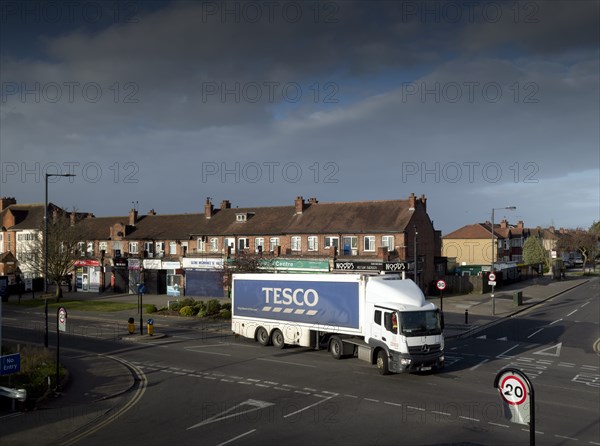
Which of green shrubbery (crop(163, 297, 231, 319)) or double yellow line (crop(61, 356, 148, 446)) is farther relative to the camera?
green shrubbery (crop(163, 297, 231, 319))

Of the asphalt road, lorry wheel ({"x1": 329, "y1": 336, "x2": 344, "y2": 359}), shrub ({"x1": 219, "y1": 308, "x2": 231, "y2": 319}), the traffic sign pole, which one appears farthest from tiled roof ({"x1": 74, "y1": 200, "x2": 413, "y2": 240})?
the traffic sign pole

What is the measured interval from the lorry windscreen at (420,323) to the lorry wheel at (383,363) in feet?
4.67

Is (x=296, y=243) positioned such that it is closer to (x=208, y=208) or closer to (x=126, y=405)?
(x=208, y=208)

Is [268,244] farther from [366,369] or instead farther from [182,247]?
[366,369]

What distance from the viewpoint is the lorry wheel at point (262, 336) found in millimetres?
28058

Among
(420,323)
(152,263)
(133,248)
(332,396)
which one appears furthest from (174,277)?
(332,396)

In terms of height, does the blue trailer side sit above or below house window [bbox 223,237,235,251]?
below

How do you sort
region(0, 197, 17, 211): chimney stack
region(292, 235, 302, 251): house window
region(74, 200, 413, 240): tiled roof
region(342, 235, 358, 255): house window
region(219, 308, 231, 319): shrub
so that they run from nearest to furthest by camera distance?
region(219, 308, 231, 319): shrub < region(342, 235, 358, 255): house window < region(74, 200, 413, 240): tiled roof < region(292, 235, 302, 251): house window < region(0, 197, 17, 211): chimney stack


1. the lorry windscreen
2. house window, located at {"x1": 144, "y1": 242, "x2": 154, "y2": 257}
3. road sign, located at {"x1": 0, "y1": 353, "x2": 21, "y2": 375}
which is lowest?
road sign, located at {"x1": 0, "y1": 353, "x2": 21, "y2": 375}

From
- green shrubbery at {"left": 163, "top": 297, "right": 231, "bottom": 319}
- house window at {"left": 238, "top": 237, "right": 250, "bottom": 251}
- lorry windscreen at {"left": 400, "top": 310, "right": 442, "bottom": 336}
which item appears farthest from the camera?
house window at {"left": 238, "top": 237, "right": 250, "bottom": 251}

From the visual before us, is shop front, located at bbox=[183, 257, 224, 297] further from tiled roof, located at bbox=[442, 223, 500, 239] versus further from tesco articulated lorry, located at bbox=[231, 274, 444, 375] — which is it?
tiled roof, located at bbox=[442, 223, 500, 239]

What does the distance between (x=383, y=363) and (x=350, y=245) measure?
96.3 feet

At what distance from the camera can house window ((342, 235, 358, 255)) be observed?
164 ft

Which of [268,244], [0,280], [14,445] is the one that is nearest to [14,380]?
[14,445]
